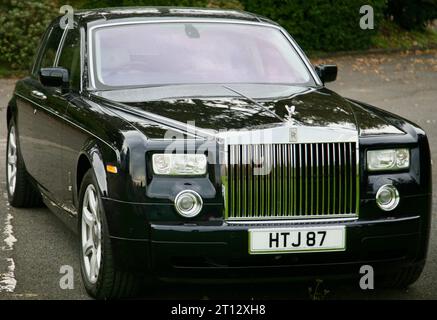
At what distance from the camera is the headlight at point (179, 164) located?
18.7ft

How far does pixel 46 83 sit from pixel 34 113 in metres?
0.80

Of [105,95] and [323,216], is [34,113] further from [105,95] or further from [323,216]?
[323,216]

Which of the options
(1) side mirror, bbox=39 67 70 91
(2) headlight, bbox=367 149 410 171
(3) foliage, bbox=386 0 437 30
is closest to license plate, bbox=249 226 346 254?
(2) headlight, bbox=367 149 410 171

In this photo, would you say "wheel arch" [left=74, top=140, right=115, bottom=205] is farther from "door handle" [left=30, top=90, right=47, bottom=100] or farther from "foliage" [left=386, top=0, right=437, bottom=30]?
"foliage" [left=386, top=0, right=437, bottom=30]

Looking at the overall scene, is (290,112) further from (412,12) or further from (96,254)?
(412,12)

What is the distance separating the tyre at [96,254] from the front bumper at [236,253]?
0.39 feet

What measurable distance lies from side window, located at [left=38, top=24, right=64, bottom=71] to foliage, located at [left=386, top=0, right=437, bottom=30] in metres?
19.6

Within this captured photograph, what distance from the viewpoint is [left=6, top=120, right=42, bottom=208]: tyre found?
9.02 m

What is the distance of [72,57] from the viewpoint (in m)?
7.95

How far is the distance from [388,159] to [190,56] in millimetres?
2009

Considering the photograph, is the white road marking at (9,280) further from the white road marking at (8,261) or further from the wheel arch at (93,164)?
the wheel arch at (93,164)

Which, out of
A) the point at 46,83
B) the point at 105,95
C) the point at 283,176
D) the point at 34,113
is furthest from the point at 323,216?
the point at 34,113

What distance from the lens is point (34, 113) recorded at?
826 cm

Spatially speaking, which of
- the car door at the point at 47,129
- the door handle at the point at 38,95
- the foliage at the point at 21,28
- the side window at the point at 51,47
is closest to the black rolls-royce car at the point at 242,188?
the car door at the point at 47,129
